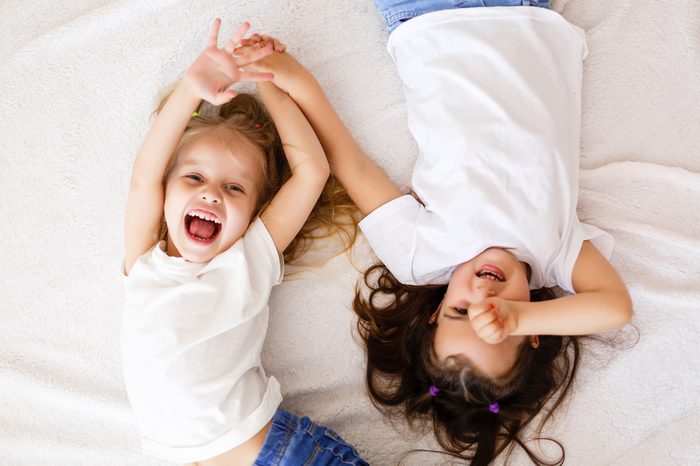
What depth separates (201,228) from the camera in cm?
121

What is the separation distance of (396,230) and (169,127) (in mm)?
472

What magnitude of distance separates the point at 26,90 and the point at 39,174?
7.1 inches

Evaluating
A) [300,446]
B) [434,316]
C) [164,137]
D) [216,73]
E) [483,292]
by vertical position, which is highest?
[216,73]

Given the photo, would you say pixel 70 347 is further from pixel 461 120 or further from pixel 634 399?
pixel 634 399

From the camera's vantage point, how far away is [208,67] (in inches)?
44.2

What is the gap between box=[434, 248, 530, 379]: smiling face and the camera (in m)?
1.13

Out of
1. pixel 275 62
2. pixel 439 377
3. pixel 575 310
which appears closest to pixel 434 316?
pixel 439 377

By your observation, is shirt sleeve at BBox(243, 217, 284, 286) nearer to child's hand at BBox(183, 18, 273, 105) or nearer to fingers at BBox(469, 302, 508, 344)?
child's hand at BBox(183, 18, 273, 105)

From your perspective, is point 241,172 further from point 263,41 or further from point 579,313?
point 579,313

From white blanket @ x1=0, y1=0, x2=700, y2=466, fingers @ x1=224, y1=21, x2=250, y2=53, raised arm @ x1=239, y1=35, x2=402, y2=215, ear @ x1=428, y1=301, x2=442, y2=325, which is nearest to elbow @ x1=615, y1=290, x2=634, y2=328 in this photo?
white blanket @ x1=0, y1=0, x2=700, y2=466

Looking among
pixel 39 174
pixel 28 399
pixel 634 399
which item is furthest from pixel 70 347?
pixel 634 399

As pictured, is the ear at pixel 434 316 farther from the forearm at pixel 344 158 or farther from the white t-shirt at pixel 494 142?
the forearm at pixel 344 158

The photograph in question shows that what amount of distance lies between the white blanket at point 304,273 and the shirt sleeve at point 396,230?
76 millimetres

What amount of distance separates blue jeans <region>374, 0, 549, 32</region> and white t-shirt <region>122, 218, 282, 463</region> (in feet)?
1.60
